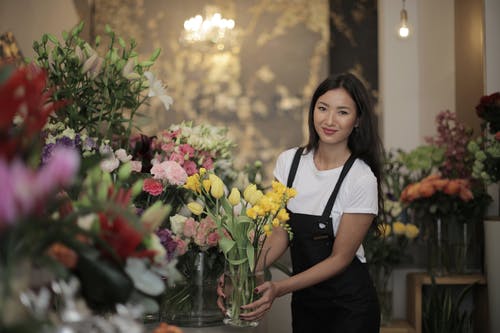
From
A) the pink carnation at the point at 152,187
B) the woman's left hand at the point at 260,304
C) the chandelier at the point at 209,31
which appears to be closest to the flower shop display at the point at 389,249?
the woman's left hand at the point at 260,304

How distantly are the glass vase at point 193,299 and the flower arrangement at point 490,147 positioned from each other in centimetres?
192

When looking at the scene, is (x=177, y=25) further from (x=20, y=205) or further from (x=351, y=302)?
(x=20, y=205)

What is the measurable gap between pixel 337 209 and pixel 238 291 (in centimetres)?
57

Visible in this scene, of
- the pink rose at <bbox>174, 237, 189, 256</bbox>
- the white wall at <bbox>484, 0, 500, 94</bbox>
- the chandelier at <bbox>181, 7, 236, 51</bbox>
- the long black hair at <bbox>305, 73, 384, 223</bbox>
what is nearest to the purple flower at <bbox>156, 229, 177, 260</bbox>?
the pink rose at <bbox>174, 237, 189, 256</bbox>

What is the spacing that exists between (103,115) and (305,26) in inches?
162

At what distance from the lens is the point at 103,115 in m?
1.74

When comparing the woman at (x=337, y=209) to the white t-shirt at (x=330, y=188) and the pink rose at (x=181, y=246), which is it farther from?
the pink rose at (x=181, y=246)

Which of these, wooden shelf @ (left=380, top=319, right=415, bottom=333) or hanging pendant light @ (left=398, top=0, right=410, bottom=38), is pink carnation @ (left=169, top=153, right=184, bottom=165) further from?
hanging pendant light @ (left=398, top=0, right=410, bottom=38)

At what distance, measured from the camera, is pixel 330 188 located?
1.94m

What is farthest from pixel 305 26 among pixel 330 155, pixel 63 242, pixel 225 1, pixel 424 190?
pixel 63 242

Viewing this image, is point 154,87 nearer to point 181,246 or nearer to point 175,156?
point 175,156

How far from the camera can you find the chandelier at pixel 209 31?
5285mm

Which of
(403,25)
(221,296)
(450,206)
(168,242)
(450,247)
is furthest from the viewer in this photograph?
(403,25)

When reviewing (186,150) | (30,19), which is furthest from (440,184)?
(30,19)
